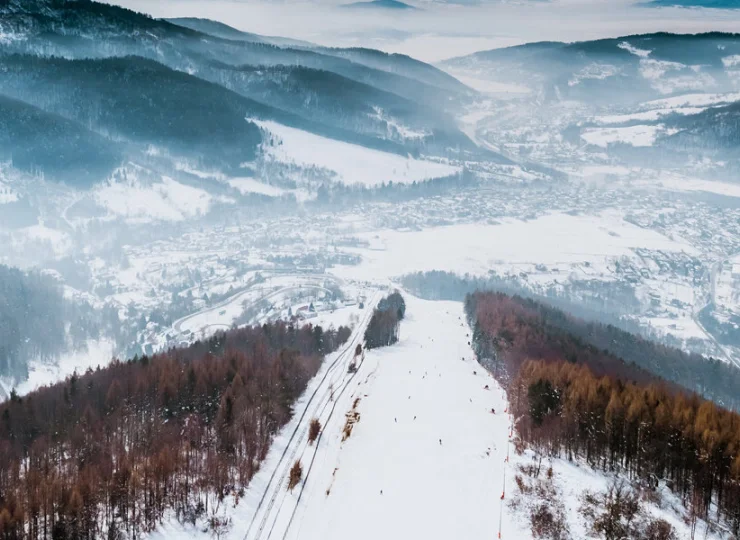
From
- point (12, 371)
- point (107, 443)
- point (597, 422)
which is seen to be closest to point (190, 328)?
point (12, 371)

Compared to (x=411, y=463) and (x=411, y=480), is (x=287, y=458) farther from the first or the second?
(x=411, y=480)

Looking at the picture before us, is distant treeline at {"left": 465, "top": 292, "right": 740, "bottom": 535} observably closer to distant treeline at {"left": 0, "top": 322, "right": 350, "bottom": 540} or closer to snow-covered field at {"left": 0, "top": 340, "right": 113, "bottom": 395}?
distant treeline at {"left": 0, "top": 322, "right": 350, "bottom": 540}

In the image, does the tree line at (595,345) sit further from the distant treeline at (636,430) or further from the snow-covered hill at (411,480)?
the snow-covered hill at (411,480)

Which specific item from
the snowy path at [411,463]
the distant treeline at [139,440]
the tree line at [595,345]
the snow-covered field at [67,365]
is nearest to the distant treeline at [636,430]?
the snowy path at [411,463]

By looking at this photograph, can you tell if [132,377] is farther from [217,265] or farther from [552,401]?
[217,265]

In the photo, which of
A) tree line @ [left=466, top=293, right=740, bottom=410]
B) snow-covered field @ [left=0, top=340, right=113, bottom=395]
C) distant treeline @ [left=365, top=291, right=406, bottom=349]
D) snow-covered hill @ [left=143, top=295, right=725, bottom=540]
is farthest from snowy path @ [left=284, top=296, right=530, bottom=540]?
snow-covered field @ [left=0, top=340, right=113, bottom=395]
